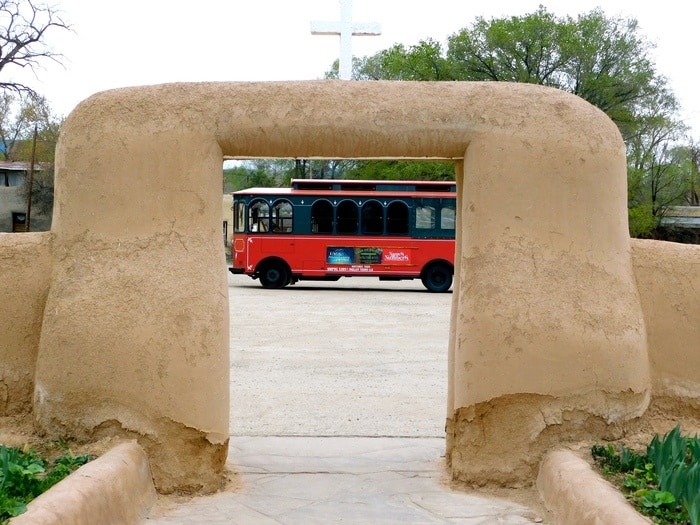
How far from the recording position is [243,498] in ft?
19.6

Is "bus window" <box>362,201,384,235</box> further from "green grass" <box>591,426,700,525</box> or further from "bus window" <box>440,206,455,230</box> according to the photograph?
"green grass" <box>591,426,700,525</box>

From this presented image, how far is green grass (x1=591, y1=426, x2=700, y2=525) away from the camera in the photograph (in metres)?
4.50

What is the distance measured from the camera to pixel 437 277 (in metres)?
23.0

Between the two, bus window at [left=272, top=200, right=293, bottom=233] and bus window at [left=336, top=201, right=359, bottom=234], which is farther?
bus window at [left=272, top=200, right=293, bottom=233]

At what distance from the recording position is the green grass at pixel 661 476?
4.50m

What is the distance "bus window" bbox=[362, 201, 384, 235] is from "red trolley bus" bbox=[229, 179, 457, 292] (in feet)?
0.08

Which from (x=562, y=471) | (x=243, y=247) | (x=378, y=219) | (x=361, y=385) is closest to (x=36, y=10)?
(x=243, y=247)

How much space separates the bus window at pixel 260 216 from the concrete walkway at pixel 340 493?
15.3m

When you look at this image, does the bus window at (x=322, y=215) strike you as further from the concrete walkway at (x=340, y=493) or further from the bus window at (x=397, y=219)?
the concrete walkway at (x=340, y=493)

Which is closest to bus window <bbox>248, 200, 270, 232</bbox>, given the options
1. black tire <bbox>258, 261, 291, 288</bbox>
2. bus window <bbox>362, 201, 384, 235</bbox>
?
black tire <bbox>258, 261, 291, 288</bbox>

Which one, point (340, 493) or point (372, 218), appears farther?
point (372, 218)

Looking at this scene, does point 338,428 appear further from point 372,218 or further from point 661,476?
point 372,218

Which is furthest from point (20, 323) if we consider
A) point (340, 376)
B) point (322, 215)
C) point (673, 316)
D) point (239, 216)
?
point (239, 216)

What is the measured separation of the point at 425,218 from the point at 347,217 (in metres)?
1.90
